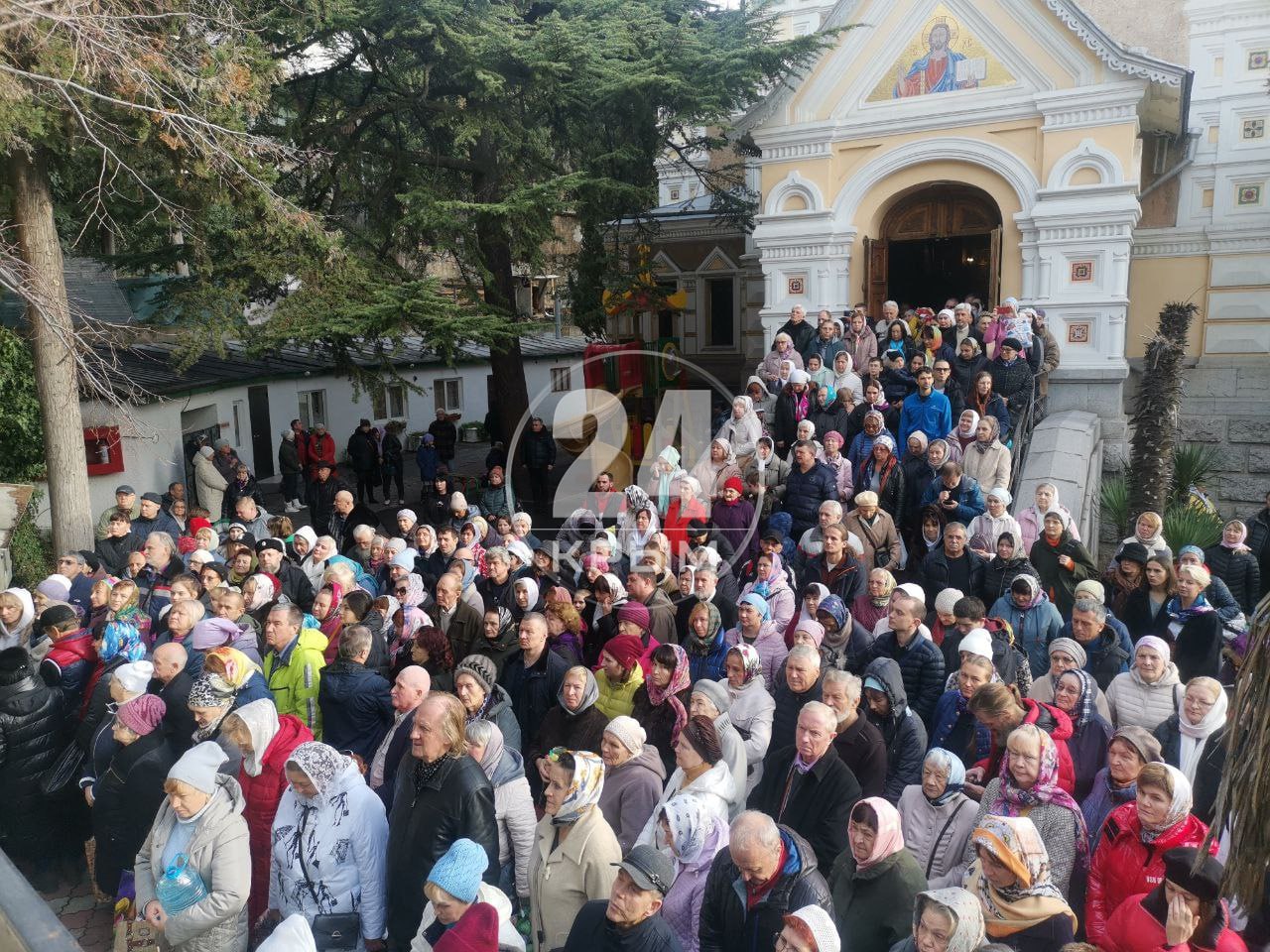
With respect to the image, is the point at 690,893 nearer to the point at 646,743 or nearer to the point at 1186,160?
the point at 646,743

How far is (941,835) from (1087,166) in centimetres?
1237

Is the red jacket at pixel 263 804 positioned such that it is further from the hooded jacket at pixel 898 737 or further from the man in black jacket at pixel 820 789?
the hooded jacket at pixel 898 737

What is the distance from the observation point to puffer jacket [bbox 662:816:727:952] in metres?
4.11

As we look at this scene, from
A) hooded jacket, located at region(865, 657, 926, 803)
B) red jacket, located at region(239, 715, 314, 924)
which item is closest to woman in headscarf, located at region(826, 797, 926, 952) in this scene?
hooded jacket, located at region(865, 657, 926, 803)

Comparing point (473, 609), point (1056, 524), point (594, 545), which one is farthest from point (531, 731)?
point (1056, 524)

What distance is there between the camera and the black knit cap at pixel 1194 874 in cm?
346

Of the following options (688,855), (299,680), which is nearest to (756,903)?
(688,855)

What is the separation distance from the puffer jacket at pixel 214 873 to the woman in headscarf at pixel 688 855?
1.82 m

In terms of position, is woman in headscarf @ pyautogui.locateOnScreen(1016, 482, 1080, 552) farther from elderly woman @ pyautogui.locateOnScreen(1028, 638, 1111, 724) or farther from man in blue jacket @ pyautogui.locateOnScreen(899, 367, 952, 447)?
elderly woman @ pyautogui.locateOnScreen(1028, 638, 1111, 724)

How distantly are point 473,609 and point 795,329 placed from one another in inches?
295

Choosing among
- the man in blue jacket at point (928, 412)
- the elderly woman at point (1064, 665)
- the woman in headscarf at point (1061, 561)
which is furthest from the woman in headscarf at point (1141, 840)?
the man in blue jacket at point (928, 412)

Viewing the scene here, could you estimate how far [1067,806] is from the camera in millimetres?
4289

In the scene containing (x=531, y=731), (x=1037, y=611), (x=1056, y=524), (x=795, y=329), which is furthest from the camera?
(x=795, y=329)

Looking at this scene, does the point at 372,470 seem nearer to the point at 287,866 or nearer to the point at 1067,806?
the point at 287,866
